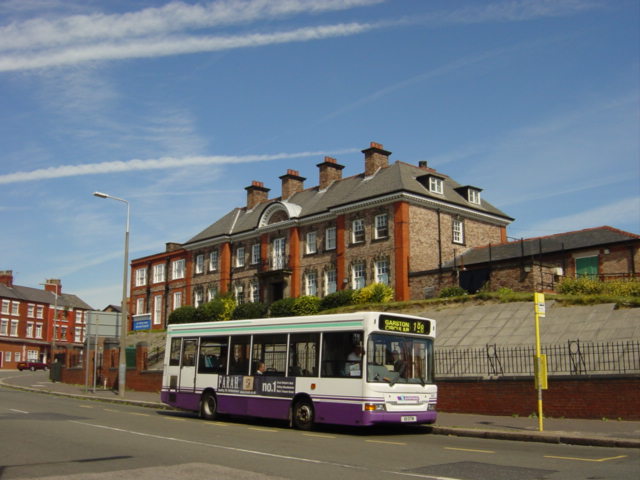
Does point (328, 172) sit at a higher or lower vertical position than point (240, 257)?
higher

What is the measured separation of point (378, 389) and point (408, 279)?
26032 mm

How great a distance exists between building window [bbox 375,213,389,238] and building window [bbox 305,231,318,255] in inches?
234

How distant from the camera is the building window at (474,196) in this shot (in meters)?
46.5

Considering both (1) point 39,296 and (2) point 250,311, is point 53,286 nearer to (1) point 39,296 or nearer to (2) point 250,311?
(1) point 39,296

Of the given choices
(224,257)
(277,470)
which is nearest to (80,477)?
(277,470)

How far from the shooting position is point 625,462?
10.5m

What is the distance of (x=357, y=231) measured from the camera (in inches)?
1724

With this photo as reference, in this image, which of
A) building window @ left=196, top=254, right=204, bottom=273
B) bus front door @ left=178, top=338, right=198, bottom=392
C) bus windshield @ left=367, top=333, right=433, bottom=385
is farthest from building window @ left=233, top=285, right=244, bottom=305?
bus windshield @ left=367, top=333, right=433, bottom=385

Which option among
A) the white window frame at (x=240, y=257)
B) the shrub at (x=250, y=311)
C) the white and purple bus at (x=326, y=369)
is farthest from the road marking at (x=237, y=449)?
the white window frame at (x=240, y=257)

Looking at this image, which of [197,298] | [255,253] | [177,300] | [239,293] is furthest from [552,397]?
[177,300]

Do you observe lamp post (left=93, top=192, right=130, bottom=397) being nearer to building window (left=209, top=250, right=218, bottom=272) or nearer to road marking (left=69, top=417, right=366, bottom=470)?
road marking (left=69, top=417, right=366, bottom=470)

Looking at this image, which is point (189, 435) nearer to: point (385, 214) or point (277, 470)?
point (277, 470)

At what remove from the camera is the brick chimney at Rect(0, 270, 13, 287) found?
3601 inches

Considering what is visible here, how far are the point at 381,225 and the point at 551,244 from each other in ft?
33.7
